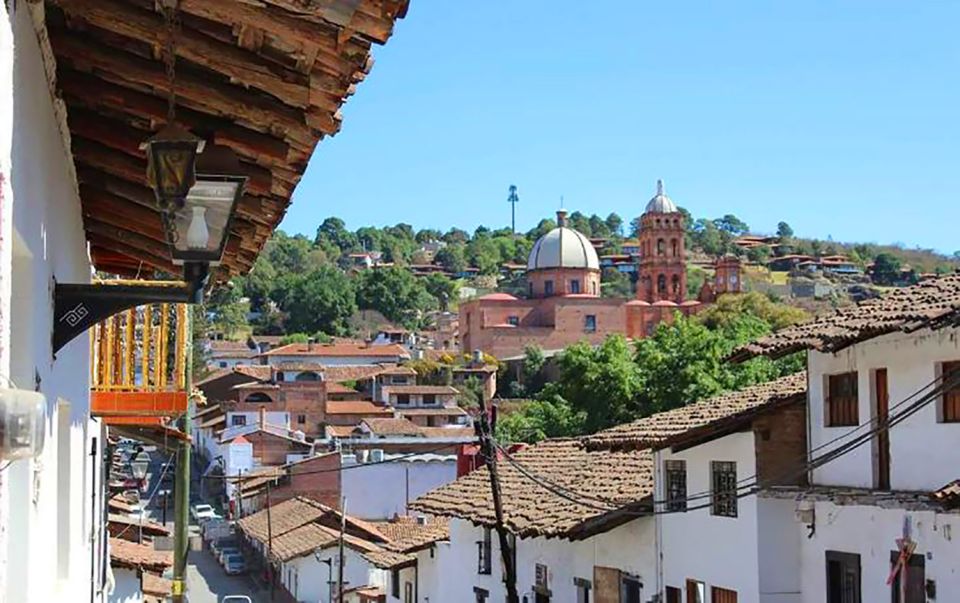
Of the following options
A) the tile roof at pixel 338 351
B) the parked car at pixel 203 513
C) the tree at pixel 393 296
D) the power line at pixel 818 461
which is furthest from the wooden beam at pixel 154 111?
the tree at pixel 393 296

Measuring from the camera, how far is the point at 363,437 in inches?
2766

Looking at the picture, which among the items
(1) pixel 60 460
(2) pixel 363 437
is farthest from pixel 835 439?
(2) pixel 363 437

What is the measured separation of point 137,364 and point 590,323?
110 meters

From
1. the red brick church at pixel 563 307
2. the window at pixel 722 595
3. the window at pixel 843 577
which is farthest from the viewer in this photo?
the red brick church at pixel 563 307

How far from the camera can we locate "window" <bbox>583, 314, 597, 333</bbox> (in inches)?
4764

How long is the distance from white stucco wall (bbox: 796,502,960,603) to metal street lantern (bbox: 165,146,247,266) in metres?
11.1

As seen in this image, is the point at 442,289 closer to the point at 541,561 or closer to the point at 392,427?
the point at 392,427

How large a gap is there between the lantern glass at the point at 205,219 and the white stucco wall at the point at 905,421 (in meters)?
11.4

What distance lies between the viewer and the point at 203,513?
6569 centimetres

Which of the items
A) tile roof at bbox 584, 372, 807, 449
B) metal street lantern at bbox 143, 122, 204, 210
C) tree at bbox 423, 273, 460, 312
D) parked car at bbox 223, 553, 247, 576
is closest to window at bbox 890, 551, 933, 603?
tile roof at bbox 584, 372, 807, 449

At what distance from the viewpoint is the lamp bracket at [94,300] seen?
5984 millimetres

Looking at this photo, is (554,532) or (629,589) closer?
(554,532)

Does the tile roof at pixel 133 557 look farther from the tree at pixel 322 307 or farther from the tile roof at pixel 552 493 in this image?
the tree at pixel 322 307

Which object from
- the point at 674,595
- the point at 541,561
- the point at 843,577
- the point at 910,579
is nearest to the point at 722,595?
the point at 674,595
